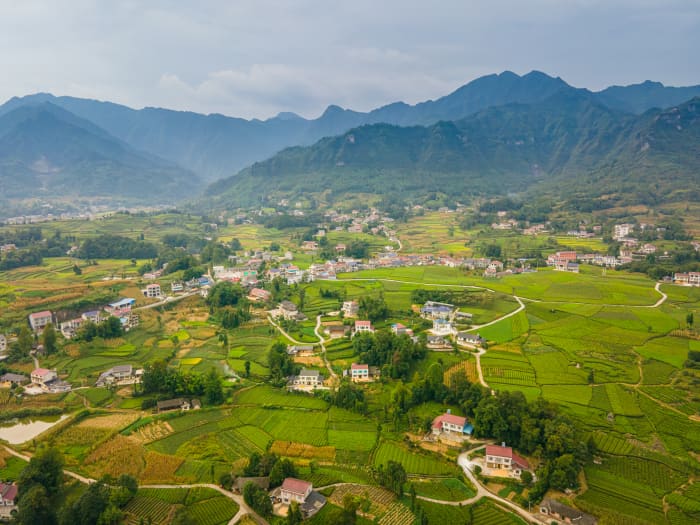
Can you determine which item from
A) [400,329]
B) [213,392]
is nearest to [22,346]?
[213,392]

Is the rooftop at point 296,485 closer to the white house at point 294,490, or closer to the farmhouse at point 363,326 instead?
the white house at point 294,490

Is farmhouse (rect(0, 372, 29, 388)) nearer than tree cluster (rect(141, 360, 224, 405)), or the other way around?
tree cluster (rect(141, 360, 224, 405))

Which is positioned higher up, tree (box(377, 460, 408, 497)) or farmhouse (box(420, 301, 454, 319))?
farmhouse (box(420, 301, 454, 319))

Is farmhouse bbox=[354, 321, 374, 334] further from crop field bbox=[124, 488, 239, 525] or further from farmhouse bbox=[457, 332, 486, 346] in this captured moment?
crop field bbox=[124, 488, 239, 525]

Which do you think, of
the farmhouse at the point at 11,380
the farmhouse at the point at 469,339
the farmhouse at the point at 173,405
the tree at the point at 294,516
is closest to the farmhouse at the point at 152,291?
the farmhouse at the point at 11,380

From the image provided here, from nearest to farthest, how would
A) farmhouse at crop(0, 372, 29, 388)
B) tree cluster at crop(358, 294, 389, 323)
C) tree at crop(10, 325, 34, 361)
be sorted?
farmhouse at crop(0, 372, 29, 388)
tree at crop(10, 325, 34, 361)
tree cluster at crop(358, 294, 389, 323)

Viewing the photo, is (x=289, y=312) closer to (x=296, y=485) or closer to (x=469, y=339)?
(x=469, y=339)

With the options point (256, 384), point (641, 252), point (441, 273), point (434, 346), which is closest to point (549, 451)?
point (434, 346)

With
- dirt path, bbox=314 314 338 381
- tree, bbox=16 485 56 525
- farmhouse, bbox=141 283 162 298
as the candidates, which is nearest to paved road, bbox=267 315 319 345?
dirt path, bbox=314 314 338 381
